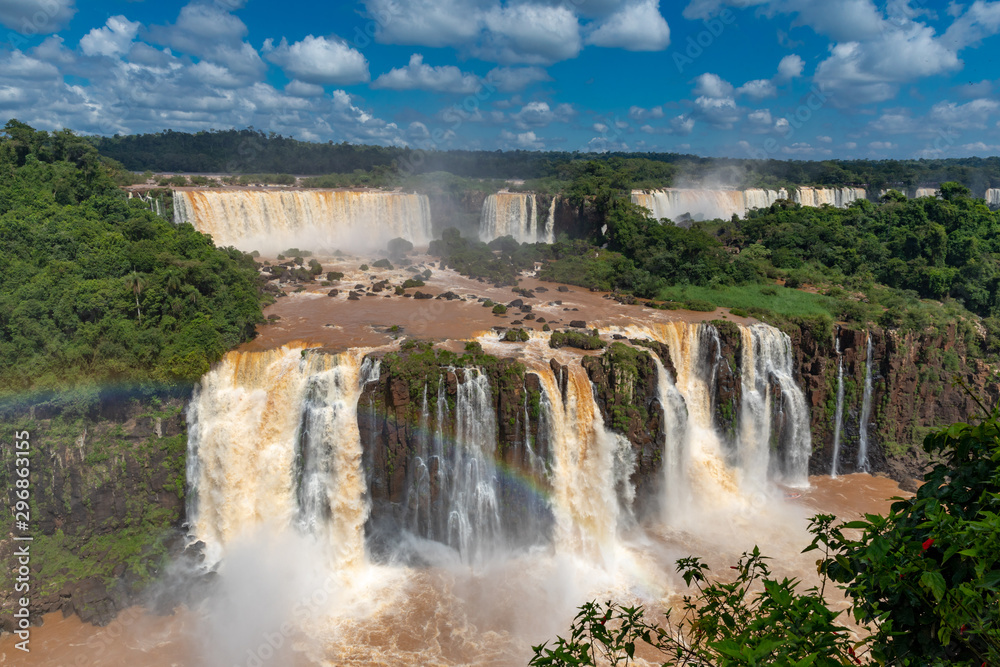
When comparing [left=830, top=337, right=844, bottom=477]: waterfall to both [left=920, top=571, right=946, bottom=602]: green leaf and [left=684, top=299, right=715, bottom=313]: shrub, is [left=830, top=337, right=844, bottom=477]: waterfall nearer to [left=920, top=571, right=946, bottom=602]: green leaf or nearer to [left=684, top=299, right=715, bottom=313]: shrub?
[left=684, top=299, right=715, bottom=313]: shrub

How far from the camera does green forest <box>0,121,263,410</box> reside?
1877 cm

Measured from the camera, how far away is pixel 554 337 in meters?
22.3

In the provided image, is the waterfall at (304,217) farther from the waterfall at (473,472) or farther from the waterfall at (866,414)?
the waterfall at (866,414)

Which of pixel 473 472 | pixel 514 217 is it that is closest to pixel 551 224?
pixel 514 217

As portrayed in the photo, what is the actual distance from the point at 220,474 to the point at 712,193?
46.0m

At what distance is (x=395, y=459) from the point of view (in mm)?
18734

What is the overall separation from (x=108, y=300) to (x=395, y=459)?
452 inches

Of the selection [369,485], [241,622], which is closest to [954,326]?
[369,485]

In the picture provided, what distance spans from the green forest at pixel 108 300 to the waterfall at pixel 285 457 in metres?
1.93

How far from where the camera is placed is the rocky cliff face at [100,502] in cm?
1716

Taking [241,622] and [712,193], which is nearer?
[241,622]

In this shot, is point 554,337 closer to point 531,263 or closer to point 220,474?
point 220,474

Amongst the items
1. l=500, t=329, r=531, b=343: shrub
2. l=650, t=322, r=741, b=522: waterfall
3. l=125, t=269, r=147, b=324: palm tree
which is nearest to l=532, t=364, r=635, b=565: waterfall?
l=650, t=322, r=741, b=522: waterfall

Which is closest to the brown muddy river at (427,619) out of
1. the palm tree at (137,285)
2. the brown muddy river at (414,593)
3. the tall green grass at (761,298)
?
the brown muddy river at (414,593)
